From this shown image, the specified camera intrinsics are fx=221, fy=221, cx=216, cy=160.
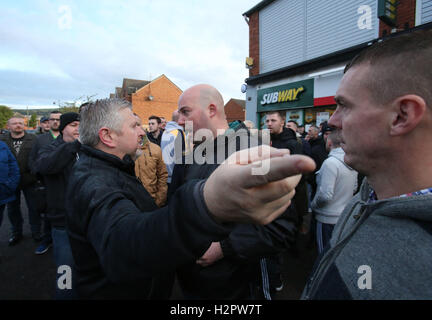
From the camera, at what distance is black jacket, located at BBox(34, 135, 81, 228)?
2562 millimetres

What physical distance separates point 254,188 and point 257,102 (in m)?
12.9

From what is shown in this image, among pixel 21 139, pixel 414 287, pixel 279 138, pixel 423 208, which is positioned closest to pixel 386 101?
pixel 423 208

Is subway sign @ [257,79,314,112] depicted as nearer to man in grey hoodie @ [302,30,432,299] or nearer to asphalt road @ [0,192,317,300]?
asphalt road @ [0,192,317,300]

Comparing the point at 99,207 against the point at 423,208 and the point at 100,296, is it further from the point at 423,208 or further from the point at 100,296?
the point at 423,208

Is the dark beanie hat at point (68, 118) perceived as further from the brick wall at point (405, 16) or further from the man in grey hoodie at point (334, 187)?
the brick wall at point (405, 16)

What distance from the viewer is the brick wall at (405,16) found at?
23.1 feet

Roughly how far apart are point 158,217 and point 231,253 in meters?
1.11

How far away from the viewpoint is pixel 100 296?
1.35 m

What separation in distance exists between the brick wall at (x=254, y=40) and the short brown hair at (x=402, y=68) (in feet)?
41.5

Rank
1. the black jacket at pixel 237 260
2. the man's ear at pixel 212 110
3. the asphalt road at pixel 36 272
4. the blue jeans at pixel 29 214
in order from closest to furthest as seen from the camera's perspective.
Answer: the black jacket at pixel 237 260, the man's ear at pixel 212 110, the asphalt road at pixel 36 272, the blue jeans at pixel 29 214

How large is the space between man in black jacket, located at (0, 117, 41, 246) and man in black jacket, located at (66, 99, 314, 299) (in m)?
4.12

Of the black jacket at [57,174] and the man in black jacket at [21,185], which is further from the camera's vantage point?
the man in black jacket at [21,185]

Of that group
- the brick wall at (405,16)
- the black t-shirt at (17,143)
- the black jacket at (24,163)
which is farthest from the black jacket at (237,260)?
the brick wall at (405,16)

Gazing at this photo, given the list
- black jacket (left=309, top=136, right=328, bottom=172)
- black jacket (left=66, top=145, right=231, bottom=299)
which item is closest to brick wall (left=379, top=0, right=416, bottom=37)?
black jacket (left=309, top=136, right=328, bottom=172)
